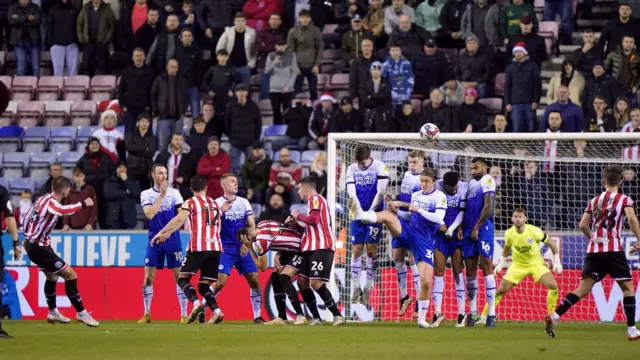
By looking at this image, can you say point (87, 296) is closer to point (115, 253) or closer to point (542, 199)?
point (115, 253)

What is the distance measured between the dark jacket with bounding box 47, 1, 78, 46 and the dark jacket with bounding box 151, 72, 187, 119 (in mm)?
3079

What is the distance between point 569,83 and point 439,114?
2.53 meters

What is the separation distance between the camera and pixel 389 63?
22031 mm

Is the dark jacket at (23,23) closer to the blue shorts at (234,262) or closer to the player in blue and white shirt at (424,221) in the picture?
the blue shorts at (234,262)

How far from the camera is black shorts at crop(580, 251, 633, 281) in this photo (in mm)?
13008

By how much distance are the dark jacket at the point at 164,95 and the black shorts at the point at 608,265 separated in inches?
452

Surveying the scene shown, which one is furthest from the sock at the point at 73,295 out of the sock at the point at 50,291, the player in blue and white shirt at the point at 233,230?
the player in blue and white shirt at the point at 233,230

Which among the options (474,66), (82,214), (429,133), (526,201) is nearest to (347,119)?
(474,66)

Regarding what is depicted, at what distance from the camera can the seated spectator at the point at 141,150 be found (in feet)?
71.4

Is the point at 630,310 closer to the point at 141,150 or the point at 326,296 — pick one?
the point at 326,296

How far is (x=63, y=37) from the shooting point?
25.0 m

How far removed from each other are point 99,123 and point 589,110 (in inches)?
398

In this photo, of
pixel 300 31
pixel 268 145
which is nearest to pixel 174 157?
pixel 268 145

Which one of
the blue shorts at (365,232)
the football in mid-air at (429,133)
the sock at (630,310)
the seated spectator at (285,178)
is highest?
the football in mid-air at (429,133)
